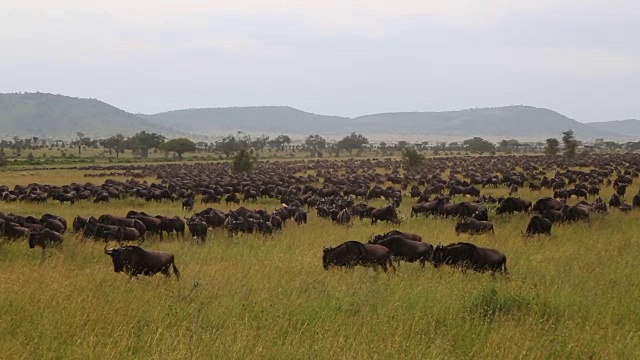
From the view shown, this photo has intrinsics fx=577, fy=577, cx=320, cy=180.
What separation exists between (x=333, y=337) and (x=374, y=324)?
847 mm

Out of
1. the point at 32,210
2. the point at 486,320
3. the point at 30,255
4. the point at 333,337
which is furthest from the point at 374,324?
the point at 32,210

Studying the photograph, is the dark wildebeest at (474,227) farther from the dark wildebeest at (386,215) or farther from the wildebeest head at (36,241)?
the wildebeest head at (36,241)

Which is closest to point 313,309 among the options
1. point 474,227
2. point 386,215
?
point 474,227

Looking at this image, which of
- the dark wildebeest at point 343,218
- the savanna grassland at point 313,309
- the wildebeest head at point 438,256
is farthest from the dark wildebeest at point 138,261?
the dark wildebeest at point 343,218

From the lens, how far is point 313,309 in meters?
8.45

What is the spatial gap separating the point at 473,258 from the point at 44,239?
10.4 m

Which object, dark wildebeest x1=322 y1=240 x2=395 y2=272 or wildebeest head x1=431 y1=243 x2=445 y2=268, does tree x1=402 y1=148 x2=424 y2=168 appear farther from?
dark wildebeest x1=322 y1=240 x2=395 y2=272

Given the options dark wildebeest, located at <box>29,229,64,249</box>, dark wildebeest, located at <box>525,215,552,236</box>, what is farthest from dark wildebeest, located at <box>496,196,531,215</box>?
dark wildebeest, located at <box>29,229,64,249</box>

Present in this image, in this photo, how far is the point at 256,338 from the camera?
23.8 ft

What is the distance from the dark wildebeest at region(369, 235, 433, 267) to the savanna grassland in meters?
0.35

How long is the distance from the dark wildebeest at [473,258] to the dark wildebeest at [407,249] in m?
0.41

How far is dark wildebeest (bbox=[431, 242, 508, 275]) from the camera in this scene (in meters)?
11.4

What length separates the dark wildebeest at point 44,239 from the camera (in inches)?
563

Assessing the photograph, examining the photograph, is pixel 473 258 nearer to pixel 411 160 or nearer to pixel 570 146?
pixel 411 160
